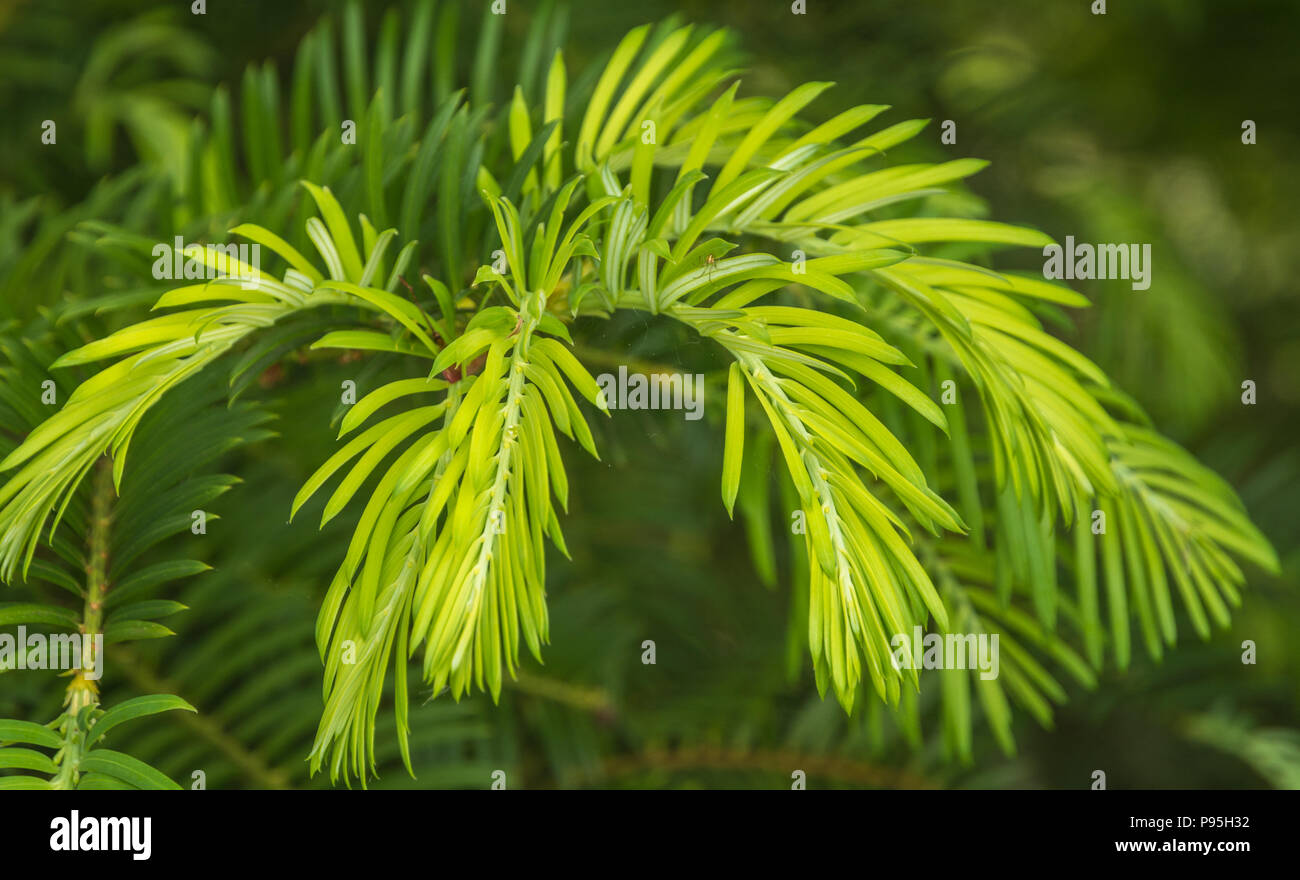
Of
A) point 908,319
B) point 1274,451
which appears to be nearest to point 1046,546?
point 908,319

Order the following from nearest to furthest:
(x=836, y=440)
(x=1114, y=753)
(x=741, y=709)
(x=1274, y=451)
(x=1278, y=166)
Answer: (x=836, y=440)
(x=741, y=709)
(x=1114, y=753)
(x=1274, y=451)
(x=1278, y=166)

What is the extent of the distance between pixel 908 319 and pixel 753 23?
744 mm

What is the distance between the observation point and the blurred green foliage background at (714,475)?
0.72 m

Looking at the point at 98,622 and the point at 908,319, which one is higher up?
the point at 908,319

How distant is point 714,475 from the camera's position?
1.09 meters

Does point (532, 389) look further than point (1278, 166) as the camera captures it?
No

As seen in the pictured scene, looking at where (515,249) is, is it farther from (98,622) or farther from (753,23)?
(753,23)

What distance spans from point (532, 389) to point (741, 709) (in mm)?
616

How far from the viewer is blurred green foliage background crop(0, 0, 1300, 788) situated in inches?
28.4

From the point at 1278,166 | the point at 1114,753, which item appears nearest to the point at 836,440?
the point at 1114,753

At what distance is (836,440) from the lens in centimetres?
44
